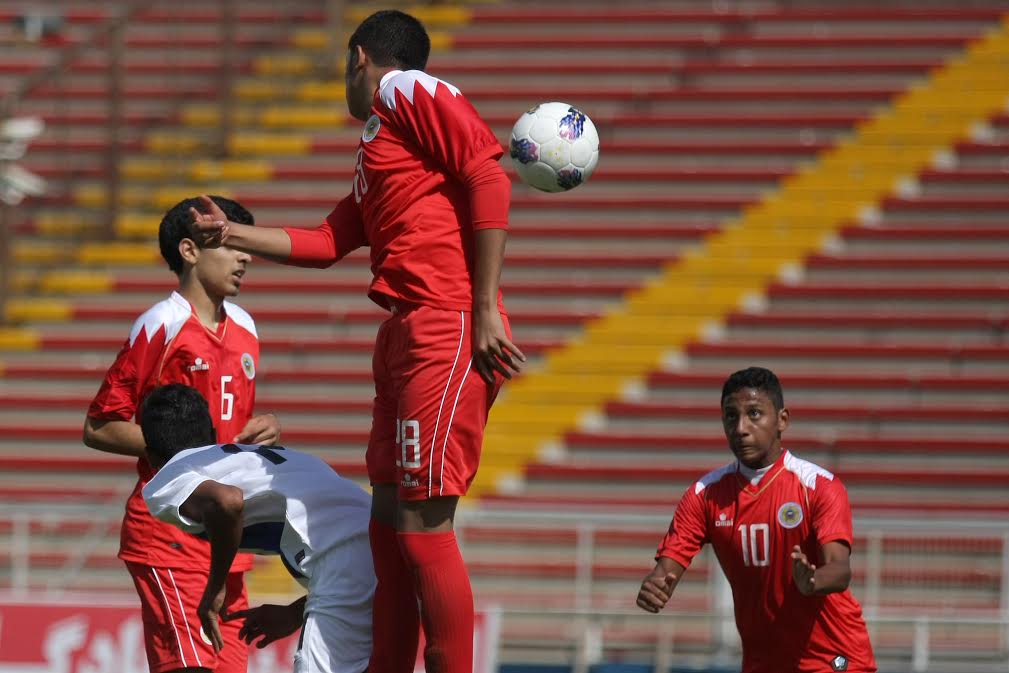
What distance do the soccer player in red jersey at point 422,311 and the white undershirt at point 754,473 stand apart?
143cm

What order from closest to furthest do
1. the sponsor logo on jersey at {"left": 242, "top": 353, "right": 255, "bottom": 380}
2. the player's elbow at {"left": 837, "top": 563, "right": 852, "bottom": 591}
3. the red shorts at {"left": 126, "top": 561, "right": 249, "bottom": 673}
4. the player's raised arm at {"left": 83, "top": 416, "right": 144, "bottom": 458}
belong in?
the player's elbow at {"left": 837, "top": 563, "right": 852, "bottom": 591} < the red shorts at {"left": 126, "top": 561, "right": 249, "bottom": 673} < the player's raised arm at {"left": 83, "top": 416, "right": 144, "bottom": 458} < the sponsor logo on jersey at {"left": 242, "top": 353, "right": 255, "bottom": 380}

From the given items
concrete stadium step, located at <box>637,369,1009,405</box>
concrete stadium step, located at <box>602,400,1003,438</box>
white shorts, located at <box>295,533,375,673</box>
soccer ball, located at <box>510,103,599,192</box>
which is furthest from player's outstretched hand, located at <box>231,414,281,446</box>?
concrete stadium step, located at <box>637,369,1009,405</box>

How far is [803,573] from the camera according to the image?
193 inches

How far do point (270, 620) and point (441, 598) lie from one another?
2.16 ft

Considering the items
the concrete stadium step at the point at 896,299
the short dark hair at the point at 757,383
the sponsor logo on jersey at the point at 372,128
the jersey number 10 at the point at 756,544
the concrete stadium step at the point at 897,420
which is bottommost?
the jersey number 10 at the point at 756,544

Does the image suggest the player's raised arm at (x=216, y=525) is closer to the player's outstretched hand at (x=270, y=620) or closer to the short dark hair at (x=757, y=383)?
the player's outstretched hand at (x=270, y=620)

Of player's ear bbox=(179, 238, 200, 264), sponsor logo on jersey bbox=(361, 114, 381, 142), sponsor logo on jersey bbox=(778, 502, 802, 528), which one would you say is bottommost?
sponsor logo on jersey bbox=(778, 502, 802, 528)

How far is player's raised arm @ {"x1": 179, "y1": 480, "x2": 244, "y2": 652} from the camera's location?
176 inches

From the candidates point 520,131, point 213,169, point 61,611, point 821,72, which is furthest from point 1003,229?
point 520,131

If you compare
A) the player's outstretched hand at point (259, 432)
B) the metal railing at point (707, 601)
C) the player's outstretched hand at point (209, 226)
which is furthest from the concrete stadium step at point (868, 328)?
the player's outstretched hand at point (209, 226)

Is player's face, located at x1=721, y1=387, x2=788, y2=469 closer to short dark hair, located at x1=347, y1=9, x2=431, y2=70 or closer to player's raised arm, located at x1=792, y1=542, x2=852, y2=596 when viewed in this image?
player's raised arm, located at x1=792, y1=542, x2=852, y2=596

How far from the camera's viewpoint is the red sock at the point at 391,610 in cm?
460

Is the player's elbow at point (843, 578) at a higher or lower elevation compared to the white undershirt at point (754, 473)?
lower

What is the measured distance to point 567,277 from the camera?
13.1 meters
